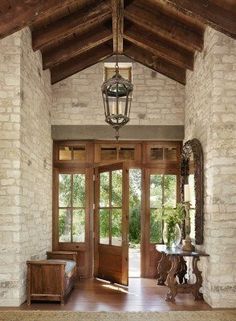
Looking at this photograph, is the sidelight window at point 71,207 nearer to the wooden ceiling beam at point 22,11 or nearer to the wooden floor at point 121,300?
the wooden floor at point 121,300

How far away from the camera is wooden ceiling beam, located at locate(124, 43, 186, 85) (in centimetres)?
831

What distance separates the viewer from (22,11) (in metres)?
5.48

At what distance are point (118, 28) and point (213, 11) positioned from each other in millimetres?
1866

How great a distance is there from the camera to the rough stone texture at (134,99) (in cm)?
865

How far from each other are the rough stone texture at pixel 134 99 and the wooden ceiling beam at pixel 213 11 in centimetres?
303

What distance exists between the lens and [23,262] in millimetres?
6227

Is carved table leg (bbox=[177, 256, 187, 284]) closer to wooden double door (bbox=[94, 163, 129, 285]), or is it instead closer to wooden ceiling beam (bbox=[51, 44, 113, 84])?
wooden double door (bbox=[94, 163, 129, 285])

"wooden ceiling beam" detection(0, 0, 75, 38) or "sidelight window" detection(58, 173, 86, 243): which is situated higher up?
"wooden ceiling beam" detection(0, 0, 75, 38)

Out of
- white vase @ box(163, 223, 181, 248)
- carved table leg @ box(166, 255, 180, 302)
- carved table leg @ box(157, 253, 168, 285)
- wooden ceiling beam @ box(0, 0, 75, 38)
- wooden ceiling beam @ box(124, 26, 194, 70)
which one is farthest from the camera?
carved table leg @ box(157, 253, 168, 285)

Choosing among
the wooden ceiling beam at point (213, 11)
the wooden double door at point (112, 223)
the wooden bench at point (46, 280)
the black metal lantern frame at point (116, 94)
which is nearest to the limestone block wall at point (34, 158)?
the wooden bench at point (46, 280)

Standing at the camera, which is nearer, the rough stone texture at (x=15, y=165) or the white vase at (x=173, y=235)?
the rough stone texture at (x=15, y=165)

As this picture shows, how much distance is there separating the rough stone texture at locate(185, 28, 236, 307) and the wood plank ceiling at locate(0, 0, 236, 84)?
17.2 inches

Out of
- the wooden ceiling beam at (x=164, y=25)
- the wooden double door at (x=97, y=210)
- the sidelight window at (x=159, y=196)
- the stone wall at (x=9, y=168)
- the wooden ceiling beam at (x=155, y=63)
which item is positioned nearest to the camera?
the stone wall at (x=9, y=168)

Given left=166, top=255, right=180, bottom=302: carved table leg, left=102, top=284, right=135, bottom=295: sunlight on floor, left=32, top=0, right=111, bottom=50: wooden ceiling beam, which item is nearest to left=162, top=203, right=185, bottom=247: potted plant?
left=166, top=255, right=180, bottom=302: carved table leg
